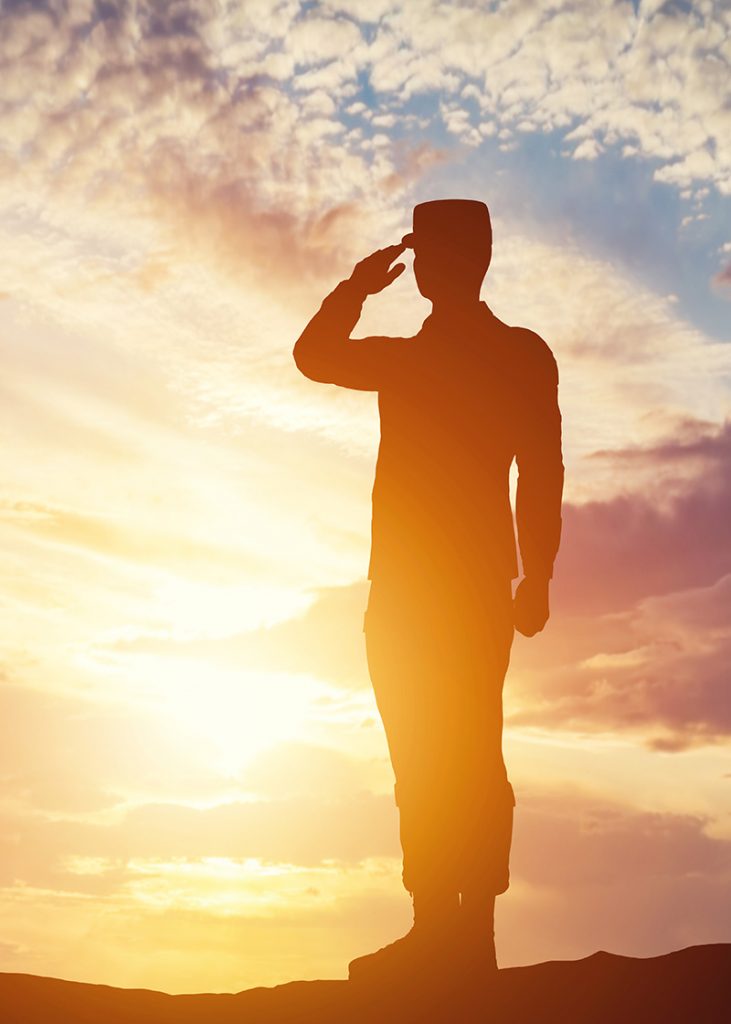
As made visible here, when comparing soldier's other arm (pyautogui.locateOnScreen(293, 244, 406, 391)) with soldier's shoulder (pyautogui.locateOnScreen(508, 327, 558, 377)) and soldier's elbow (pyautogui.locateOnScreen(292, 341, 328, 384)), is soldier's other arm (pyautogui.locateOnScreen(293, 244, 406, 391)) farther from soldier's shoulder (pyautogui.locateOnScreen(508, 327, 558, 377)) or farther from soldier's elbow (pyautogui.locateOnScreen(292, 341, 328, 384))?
soldier's shoulder (pyautogui.locateOnScreen(508, 327, 558, 377))

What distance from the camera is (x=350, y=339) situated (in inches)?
352

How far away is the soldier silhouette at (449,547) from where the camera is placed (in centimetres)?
831

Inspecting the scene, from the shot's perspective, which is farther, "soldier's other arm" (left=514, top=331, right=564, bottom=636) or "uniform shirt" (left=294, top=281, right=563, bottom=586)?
"soldier's other arm" (left=514, top=331, right=564, bottom=636)

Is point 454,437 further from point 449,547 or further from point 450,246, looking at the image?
point 450,246

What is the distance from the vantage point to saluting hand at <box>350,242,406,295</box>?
29.2ft

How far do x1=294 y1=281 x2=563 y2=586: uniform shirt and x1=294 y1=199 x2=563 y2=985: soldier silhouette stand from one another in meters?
0.01

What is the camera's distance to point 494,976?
822 cm

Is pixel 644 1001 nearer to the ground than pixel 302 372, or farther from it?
nearer to the ground

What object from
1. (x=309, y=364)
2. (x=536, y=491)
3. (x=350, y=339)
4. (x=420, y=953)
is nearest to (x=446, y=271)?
(x=350, y=339)

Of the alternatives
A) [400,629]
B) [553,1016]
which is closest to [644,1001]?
[553,1016]

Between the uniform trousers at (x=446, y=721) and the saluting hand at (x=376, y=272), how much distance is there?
2.15m

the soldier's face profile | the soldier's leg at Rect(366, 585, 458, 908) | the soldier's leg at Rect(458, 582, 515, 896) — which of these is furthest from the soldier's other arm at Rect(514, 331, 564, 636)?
the soldier's leg at Rect(366, 585, 458, 908)

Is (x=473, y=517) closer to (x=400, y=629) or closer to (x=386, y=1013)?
(x=400, y=629)

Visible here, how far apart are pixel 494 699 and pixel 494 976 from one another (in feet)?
6.08
